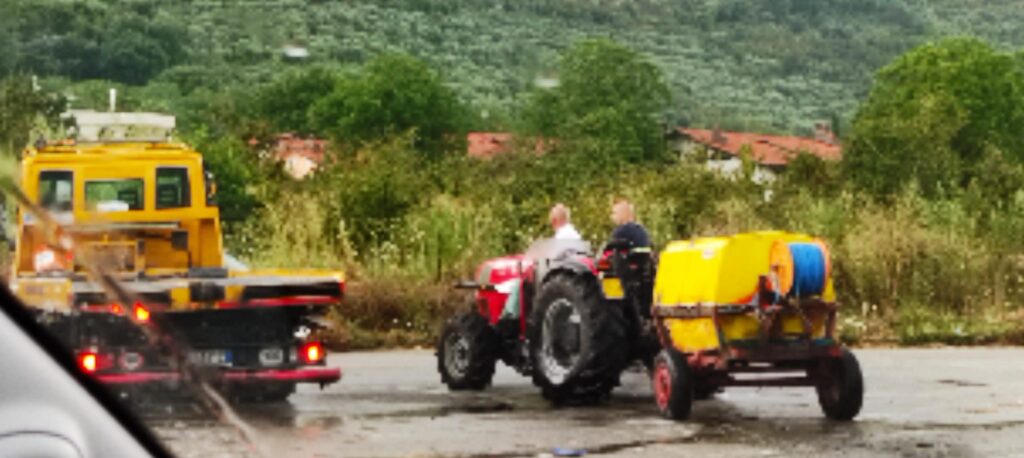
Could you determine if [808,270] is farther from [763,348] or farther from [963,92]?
[963,92]

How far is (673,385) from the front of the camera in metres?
9.05

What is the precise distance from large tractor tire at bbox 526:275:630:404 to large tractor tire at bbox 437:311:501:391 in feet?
2.97

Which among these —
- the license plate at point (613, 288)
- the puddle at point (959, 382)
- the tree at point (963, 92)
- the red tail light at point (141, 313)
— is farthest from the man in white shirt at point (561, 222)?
the tree at point (963, 92)

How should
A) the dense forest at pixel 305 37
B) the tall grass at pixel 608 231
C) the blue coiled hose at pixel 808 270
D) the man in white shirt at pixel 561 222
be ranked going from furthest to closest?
the tall grass at pixel 608 231, the man in white shirt at pixel 561 222, the blue coiled hose at pixel 808 270, the dense forest at pixel 305 37

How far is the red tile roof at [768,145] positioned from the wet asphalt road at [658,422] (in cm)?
1467

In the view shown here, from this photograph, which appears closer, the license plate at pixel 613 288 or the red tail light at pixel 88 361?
the red tail light at pixel 88 361

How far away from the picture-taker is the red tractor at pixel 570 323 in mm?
9672

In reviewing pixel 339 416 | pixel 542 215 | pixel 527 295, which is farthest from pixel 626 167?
pixel 339 416

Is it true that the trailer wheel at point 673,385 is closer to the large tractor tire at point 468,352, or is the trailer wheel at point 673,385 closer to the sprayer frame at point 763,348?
the sprayer frame at point 763,348

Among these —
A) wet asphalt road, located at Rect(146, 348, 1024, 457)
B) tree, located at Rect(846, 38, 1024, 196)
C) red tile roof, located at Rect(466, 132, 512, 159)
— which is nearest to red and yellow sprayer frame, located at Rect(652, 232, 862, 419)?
wet asphalt road, located at Rect(146, 348, 1024, 457)

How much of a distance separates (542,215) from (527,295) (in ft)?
31.7

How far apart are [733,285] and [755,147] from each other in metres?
21.3

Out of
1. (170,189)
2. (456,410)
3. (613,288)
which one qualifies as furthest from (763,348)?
(170,189)

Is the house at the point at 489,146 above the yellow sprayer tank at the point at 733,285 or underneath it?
above
